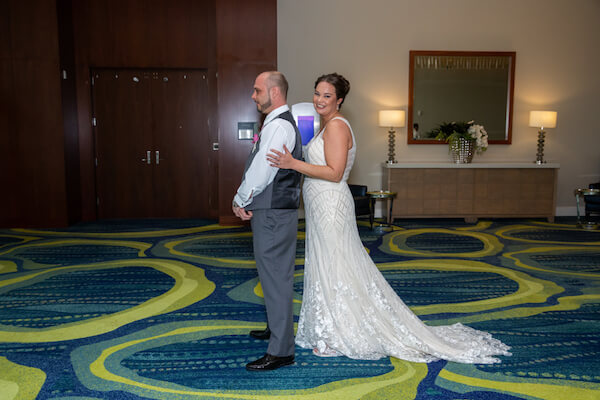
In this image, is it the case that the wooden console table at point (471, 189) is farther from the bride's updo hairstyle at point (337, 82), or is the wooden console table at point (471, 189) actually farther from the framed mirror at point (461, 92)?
the bride's updo hairstyle at point (337, 82)

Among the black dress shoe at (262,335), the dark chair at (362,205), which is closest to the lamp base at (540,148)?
the dark chair at (362,205)

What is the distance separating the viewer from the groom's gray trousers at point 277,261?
8.98 ft

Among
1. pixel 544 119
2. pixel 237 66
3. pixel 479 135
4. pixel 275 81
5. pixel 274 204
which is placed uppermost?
pixel 237 66

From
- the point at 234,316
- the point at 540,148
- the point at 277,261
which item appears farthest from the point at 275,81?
the point at 540,148

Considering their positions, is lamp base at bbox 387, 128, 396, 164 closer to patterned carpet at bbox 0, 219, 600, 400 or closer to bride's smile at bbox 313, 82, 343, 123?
patterned carpet at bbox 0, 219, 600, 400

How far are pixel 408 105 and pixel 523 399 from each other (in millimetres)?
6716

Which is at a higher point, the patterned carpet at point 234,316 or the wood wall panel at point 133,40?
the wood wall panel at point 133,40

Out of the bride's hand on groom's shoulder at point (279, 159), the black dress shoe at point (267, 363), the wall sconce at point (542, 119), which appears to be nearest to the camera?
the bride's hand on groom's shoulder at point (279, 159)

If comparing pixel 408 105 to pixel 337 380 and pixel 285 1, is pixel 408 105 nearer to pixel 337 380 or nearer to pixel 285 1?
pixel 285 1

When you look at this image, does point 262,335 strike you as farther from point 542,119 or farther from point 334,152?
point 542,119

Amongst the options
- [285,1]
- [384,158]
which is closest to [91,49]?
[285,1]

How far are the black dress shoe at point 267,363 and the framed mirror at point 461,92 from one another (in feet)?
21.3

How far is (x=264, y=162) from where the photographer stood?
2619 mm

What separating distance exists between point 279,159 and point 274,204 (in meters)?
0.27
